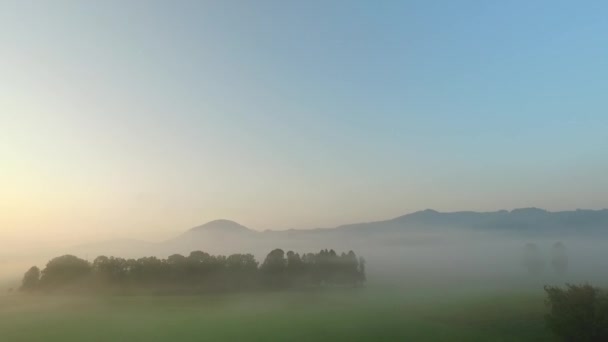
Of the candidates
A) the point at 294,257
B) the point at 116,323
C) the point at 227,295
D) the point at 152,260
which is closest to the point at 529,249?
the point at 294,257

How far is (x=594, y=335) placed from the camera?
3228 cm

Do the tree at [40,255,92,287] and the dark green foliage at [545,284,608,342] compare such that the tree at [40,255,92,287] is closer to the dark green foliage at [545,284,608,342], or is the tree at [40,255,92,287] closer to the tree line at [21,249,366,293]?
the tree line at [21,249,366,293]

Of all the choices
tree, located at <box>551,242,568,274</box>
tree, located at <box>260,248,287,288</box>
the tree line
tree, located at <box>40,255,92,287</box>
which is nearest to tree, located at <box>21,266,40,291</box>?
the tree line

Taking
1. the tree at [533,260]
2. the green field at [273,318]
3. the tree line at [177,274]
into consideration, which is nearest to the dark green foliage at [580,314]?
the green field at [273,318]

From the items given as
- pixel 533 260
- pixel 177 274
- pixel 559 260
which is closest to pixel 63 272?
pixel 177 274

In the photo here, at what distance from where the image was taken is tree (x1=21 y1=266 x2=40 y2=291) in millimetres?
83438

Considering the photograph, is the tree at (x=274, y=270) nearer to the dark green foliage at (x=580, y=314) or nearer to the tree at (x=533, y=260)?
the dark green foliage at (x=580, y=314)

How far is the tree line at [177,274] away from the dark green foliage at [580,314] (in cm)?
6420

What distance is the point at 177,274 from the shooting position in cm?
8800

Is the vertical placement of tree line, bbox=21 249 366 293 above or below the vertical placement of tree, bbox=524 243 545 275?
above

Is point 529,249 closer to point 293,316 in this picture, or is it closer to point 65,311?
point 293,316

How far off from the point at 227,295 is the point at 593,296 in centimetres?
6291

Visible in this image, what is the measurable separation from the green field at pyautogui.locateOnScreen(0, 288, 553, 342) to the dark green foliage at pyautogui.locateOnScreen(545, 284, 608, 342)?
5.09 meters

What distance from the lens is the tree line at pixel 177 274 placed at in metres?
85.3
